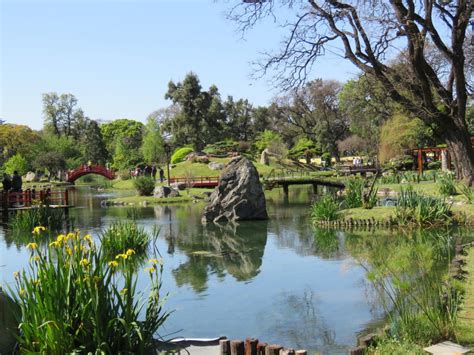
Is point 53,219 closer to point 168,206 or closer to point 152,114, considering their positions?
point 168,206

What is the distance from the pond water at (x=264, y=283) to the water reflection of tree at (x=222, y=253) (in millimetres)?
20

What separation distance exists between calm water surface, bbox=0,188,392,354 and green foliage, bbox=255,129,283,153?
44.3 metres

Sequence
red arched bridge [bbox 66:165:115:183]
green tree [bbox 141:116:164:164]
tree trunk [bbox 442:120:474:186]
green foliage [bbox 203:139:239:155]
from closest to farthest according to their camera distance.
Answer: tree trunk [bbox 442:120:474:186] → red arched bridge [bbox 66:165:115:183] → green foliage [bbox 203:139:239:155] → green tree [bbox 141:116:164:164]

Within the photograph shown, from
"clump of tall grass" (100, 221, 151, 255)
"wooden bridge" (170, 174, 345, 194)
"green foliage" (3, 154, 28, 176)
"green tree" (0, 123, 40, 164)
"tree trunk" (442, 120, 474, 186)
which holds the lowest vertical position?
"clump of tall grass" (100, 221, 151, 255)

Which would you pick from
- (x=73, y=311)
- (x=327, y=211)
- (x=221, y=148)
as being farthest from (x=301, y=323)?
(x=221, y=148)

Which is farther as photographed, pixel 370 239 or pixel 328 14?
pixel 328 14

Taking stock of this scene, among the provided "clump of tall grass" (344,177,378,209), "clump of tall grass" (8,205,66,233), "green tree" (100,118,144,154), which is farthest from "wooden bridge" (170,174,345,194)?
"green tree" (100,118,144,154)

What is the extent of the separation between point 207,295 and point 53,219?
11.5 meters

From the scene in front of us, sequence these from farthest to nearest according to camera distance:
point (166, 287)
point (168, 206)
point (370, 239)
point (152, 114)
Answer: point (152, 114), point (168, 206), point (370, 239), point (166, 287)

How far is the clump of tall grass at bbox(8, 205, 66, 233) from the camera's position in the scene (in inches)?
740

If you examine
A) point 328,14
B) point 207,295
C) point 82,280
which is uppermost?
point 328,14

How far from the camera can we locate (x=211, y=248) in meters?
15.4

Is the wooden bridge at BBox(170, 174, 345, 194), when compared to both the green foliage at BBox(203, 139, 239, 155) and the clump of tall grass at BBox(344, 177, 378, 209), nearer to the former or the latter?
the clump of tall grass at BBox(344, 177, 378, 209)

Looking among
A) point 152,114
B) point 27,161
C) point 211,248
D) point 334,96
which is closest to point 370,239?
point 211,248
